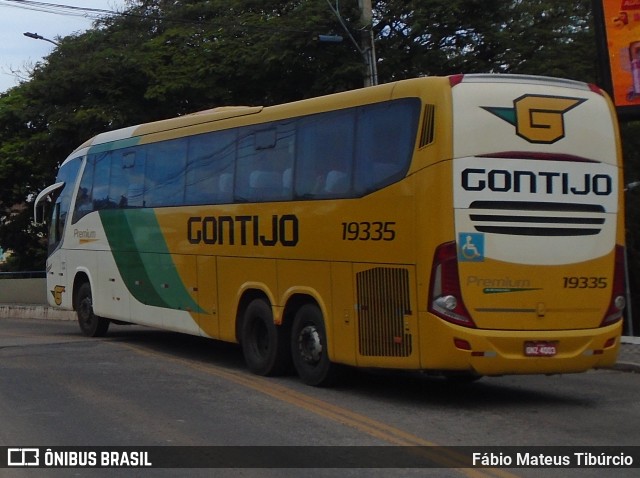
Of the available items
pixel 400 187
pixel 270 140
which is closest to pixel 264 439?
pixel 400 187

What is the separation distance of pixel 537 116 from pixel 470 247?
1.58m

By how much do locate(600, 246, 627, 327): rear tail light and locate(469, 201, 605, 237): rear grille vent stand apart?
0.45 meters

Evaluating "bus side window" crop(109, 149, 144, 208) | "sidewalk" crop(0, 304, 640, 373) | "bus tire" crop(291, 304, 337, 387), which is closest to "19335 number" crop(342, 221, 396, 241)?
"bus tire" crop(291, 304, 337, 387)

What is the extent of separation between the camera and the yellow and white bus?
32.9 ft

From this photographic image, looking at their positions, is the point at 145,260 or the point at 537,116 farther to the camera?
the point at 145,260

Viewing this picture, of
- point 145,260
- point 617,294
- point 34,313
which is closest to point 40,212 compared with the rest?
point 145,260

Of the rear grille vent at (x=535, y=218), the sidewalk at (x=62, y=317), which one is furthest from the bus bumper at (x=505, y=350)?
the sidewalk at (x=62, y=317)

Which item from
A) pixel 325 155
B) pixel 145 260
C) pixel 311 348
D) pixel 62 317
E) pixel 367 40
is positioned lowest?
pixel 62 317

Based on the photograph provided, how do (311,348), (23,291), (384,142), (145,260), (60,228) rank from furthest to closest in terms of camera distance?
(23,291)
(60,228)
(145,260)
(311,348)
(384,142)

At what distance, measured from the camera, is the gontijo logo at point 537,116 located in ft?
33.6

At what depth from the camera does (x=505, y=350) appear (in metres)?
10.0

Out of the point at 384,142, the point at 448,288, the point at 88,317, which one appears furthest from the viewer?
the point at 88,317

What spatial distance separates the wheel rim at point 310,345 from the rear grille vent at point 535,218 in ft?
9.03

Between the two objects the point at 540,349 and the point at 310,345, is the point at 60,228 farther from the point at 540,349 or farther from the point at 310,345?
the point at 540,349
